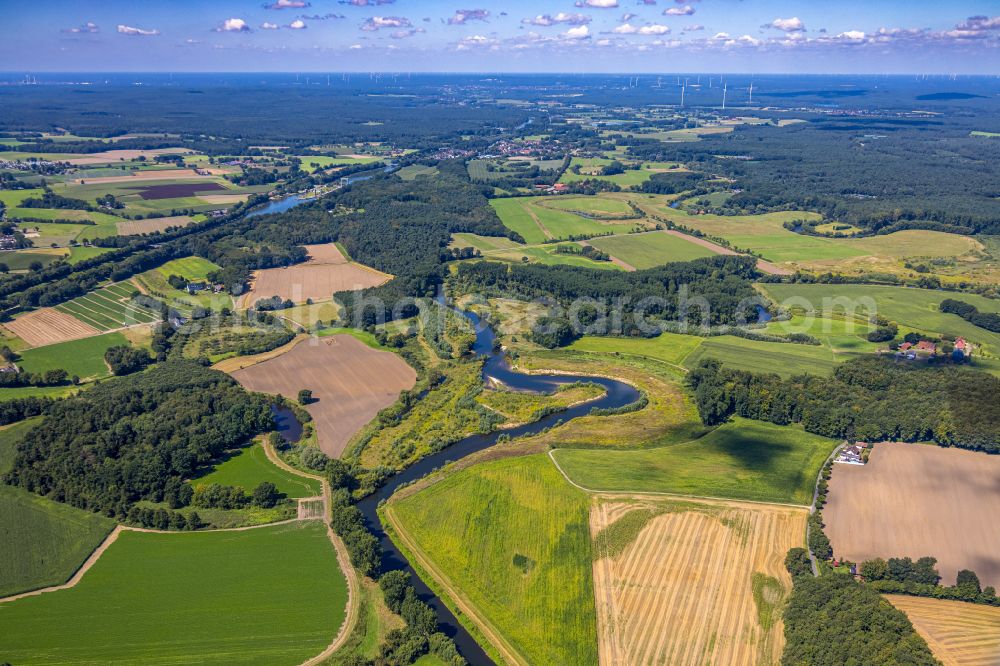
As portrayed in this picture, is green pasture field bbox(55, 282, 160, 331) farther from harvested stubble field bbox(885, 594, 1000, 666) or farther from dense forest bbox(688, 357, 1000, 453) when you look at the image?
harvested stubble field bbox(885, 594, 1000, 666)

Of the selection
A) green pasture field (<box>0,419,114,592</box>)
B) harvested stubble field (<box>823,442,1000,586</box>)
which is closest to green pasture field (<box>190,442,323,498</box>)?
green pasture field (<box>0,419,114,592</box>)

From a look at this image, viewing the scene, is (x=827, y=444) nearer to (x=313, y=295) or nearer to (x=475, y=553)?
(x=475, y=553)

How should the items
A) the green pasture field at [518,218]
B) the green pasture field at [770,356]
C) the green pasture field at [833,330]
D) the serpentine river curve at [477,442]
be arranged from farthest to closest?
1. the green pasture field at [518,218]
2. the green pasture field at [833,330]
3. the green pasture field at [770,356]
4. the serpentine river curve at [477,442]

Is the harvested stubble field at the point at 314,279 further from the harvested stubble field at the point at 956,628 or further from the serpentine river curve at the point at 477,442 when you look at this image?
the harvested stubble field at the point at 956,628

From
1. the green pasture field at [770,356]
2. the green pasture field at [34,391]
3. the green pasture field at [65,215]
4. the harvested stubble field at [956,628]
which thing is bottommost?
the harvested stubble field at [956,628]

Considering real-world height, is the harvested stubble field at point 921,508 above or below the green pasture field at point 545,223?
below

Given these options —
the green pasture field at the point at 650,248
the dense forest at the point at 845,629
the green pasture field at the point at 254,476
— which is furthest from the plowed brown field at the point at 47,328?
the dense forest at the point at 845,629

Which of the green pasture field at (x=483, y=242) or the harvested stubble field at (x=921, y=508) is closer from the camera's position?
the harvested stubble field at (x=921, y=508)

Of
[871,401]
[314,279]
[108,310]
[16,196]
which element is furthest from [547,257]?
[16,196]
